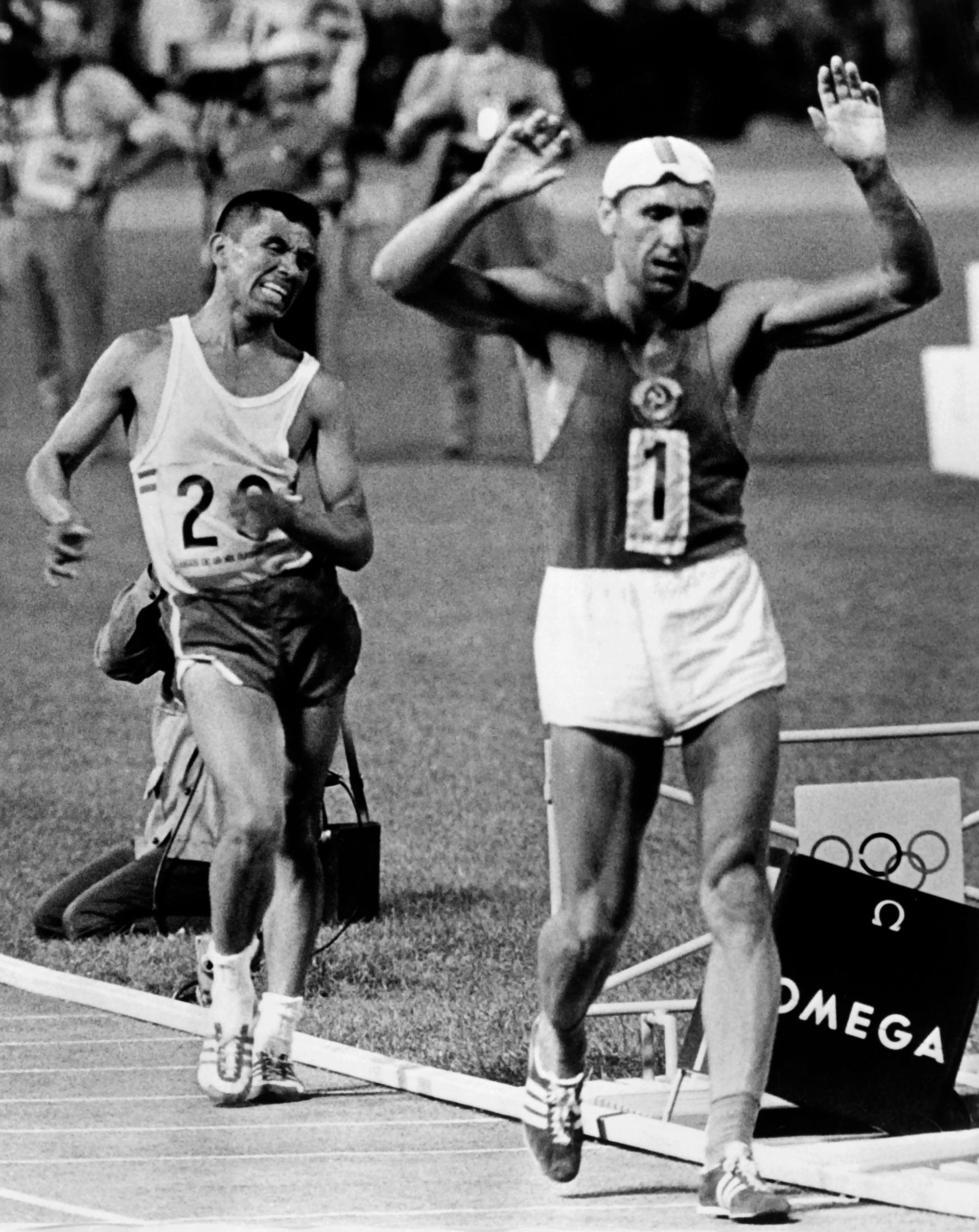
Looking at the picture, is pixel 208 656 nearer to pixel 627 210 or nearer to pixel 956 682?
pixel 627 210

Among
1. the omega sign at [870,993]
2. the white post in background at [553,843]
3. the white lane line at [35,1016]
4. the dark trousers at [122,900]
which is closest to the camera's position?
the white post in background at [553,843]

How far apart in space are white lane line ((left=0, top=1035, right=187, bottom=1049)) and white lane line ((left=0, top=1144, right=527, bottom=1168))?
3.92 ft

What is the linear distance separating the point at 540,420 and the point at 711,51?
119 feet

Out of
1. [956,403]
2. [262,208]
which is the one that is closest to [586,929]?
[262,208]

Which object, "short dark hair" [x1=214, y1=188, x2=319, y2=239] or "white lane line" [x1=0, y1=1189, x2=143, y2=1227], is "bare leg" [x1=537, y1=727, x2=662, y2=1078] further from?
"short dark hair" [x1=214, y1=188, x2=319, y2=239]

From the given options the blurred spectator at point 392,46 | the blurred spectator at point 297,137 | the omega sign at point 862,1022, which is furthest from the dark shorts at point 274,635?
the blurred spectator at point 392,46

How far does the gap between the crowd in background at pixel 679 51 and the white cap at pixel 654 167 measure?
25.3m

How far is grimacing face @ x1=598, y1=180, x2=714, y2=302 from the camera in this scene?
6574mm

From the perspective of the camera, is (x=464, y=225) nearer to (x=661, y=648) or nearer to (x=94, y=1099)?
(x=661, y=648)

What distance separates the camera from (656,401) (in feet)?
21.8

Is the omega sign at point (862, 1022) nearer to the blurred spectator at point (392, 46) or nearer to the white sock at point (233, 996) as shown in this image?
the white sock at point (233, 996)

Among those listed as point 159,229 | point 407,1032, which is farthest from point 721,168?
point 407,1032

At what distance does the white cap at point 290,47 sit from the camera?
18594 mm

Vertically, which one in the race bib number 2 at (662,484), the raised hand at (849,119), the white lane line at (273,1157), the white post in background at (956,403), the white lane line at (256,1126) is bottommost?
the white post in background at (956,403)
